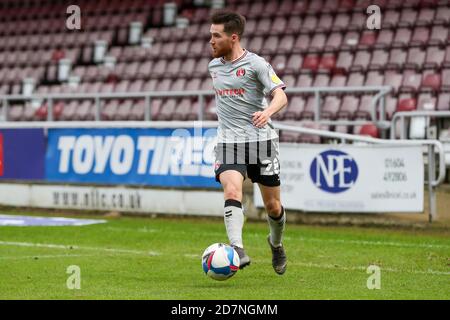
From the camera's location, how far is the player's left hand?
870cm

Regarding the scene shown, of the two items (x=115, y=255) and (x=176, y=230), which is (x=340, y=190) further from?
(x=115, y=255)

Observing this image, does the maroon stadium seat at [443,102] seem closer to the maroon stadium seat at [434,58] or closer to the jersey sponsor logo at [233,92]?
the maroon stadium seat at [434,58]

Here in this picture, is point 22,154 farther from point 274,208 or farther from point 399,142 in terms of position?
point 274,208

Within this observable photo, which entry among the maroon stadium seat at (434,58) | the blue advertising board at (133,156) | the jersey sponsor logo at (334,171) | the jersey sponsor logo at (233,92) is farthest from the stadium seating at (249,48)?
the jersey sponsor logo at (233,92)

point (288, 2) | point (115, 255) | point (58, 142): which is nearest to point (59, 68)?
point (288, 2)

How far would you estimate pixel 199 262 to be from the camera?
10.9 metres

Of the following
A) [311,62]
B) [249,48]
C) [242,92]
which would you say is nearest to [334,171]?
[242,92]

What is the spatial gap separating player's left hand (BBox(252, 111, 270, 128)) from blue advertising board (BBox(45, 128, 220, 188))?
6.75m

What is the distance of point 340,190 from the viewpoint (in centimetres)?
1479

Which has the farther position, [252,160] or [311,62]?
[311,62]

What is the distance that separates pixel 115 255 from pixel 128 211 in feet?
16.8

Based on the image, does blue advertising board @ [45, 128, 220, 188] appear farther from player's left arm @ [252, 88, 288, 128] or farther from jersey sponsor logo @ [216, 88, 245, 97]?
player's left arm @ [252, 88, 288, 128]

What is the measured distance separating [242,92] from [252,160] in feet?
1.99

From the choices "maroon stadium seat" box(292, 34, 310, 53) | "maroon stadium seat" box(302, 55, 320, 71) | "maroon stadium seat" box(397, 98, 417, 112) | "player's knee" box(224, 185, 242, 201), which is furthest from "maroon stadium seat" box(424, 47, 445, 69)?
"player's knee" box(224, 185, 242, 201)
